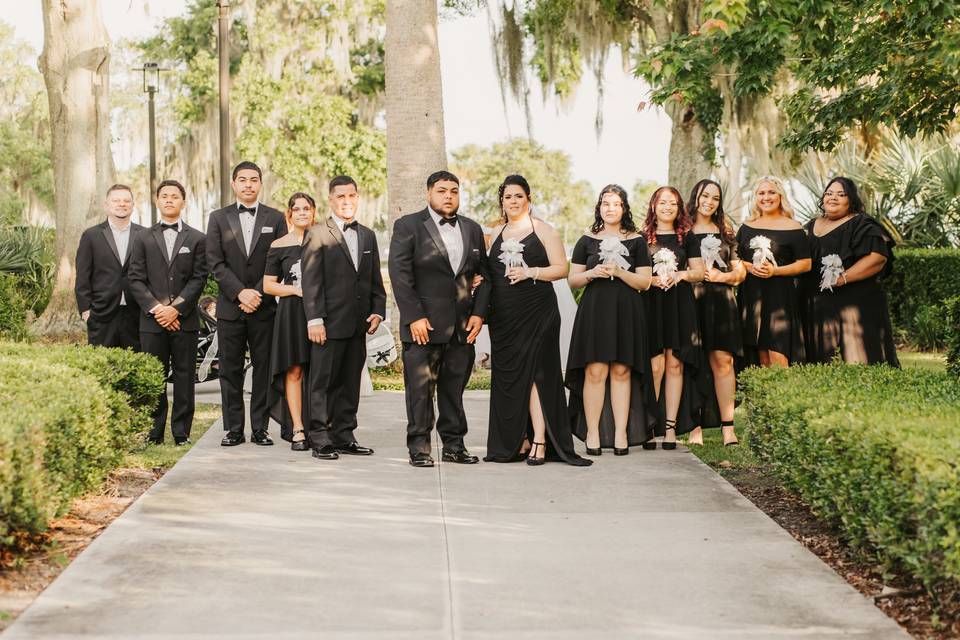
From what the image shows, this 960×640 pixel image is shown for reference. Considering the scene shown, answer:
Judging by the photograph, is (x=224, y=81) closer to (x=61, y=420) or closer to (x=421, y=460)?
(x=421, y=460)

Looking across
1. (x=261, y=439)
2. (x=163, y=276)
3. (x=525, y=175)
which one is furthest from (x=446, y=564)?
(x=525, y=175)

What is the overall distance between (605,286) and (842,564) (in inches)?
130

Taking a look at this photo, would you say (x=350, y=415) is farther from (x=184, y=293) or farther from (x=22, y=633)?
(x=22, y=633)

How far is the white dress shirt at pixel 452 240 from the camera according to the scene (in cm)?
804

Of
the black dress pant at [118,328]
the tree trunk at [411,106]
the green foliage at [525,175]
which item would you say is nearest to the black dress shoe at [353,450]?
the black dress pant at [118,328]

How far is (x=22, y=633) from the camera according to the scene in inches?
176

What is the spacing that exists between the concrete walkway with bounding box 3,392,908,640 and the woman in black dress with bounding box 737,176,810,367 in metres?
1.68

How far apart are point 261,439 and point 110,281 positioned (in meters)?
1.78

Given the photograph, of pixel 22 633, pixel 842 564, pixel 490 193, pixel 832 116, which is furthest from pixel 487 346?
pixel 490 193

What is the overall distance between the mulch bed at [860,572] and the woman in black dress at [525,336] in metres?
1.34

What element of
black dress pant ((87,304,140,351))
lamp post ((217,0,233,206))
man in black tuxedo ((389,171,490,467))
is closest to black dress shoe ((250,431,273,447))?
black dress pant ((87,304,140,351))

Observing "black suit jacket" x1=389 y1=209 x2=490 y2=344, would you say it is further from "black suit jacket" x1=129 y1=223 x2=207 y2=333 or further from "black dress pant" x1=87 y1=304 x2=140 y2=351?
"black dress pant" x1=87 y1=304 x2=140 y2=351

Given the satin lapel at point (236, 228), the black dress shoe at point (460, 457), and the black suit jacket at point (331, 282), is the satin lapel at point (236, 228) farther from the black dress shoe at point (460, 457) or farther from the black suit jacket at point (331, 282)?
the black dress shoe at point (460, 457)

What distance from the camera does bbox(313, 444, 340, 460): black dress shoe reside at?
8.30 m
